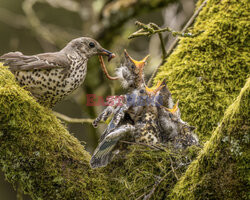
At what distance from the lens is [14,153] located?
2605 millimetres

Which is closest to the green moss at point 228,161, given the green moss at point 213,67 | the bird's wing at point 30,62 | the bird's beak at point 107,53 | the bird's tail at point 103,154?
the bird's tail at point 103,154

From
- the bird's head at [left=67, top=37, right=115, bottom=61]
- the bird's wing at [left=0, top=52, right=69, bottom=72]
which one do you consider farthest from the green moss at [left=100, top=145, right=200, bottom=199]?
the bird's head at [left=67, top=37, right=115, bottom=61]

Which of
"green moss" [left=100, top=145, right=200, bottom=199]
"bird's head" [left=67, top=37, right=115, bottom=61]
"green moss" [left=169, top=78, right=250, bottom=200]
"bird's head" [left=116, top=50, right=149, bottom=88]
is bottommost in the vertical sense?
"green moss" [left=100, top=145, right=200, bottom=199]

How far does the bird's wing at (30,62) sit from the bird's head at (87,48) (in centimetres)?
51

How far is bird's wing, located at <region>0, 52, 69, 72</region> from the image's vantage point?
351cm

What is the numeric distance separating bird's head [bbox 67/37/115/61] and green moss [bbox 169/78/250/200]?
2124mm

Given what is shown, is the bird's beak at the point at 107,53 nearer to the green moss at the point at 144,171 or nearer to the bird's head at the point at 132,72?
the bird's head at the point at 132,72

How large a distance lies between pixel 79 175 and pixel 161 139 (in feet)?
3.94

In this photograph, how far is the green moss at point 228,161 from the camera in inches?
83.7

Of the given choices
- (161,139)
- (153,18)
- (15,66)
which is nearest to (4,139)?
(15,66)

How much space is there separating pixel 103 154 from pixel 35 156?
2.06ft

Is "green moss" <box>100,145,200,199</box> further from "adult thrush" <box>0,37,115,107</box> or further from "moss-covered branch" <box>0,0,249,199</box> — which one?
"adult thrush" <box>0,37,115,107</box>

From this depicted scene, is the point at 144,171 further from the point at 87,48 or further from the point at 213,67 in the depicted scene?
the point at 87,48

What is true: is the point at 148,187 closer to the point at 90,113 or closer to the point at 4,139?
the point at 4,139
